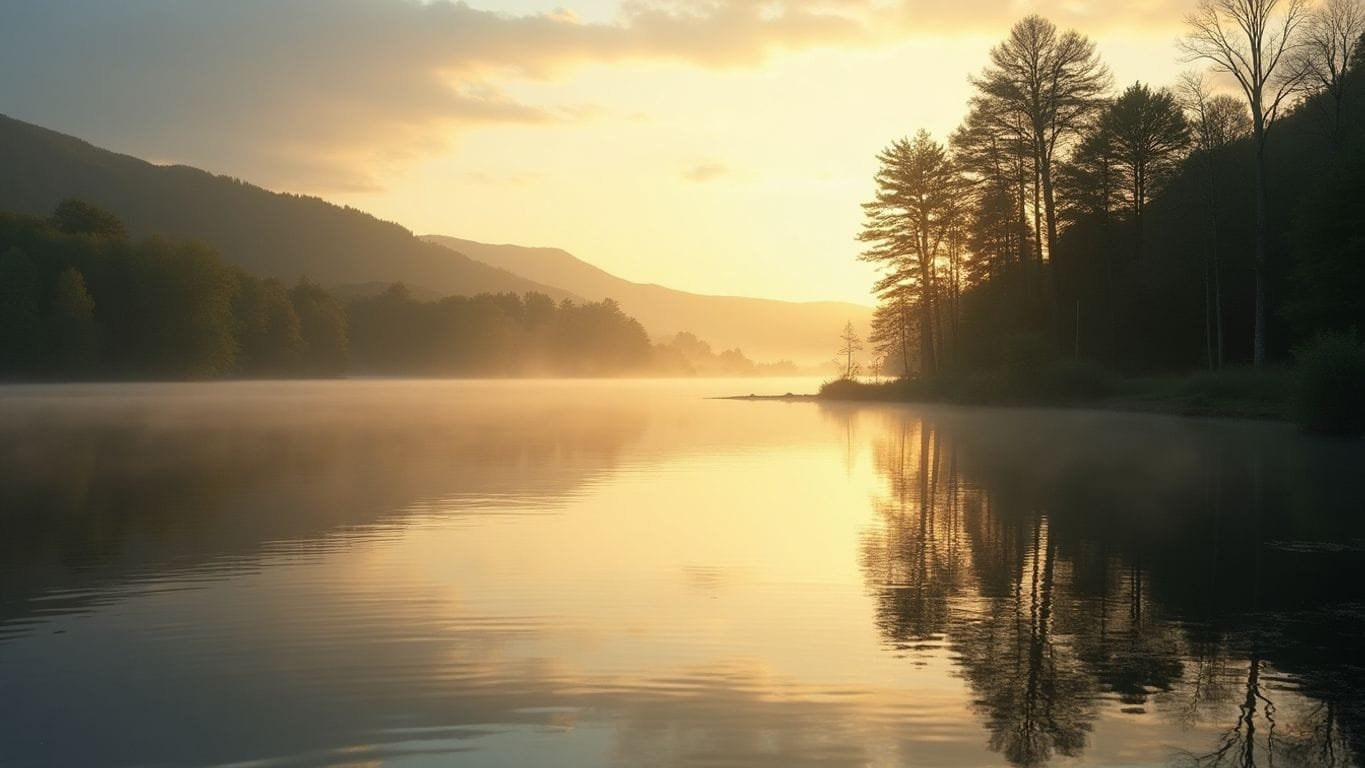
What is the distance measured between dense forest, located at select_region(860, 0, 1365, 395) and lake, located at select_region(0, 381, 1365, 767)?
28.9 meters

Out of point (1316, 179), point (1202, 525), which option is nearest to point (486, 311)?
point (1316, 179)

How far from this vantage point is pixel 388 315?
595 ft

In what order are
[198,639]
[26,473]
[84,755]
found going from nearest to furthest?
[84,755] → [198,639] → [26,473]

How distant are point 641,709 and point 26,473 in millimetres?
21749

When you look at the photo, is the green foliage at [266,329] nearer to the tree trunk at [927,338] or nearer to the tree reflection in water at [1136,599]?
the tree trunk at [927,338]

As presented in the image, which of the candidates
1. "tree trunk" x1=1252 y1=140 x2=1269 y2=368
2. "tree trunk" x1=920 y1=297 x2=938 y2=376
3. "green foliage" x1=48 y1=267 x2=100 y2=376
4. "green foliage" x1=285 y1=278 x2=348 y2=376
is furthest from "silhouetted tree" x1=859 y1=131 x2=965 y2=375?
"green foliage" x1=285 y1=278 x2=348 y2=376

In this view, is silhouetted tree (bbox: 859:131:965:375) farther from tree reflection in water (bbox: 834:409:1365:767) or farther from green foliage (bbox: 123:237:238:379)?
green foliage (bbox: 123:237:238:379)

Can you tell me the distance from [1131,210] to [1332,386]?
32.3m

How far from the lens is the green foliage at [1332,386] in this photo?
32969 mm

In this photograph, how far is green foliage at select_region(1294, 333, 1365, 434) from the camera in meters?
33.0

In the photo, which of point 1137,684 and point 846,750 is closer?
point 846,750

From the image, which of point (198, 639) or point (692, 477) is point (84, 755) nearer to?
point (198, 639)

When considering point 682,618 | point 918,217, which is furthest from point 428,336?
point 682,618

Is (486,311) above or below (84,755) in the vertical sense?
above
